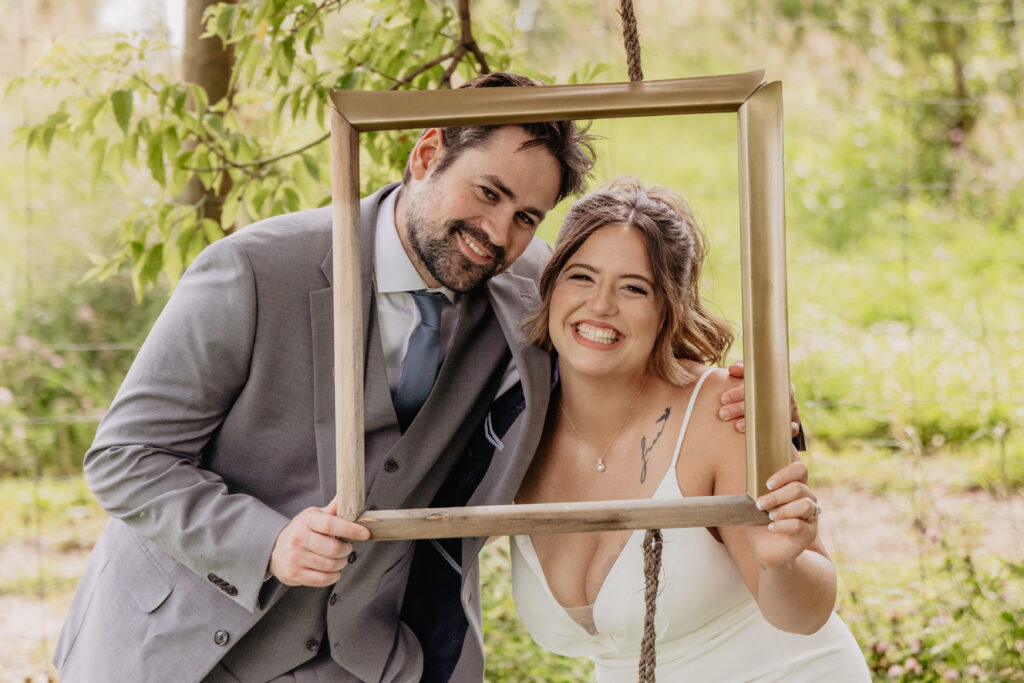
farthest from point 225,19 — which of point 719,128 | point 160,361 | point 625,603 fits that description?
point 625,603

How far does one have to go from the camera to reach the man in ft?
5.10

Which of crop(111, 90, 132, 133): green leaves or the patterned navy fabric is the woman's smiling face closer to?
the patterned navy fabric

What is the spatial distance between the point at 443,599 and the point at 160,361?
0.71 metres

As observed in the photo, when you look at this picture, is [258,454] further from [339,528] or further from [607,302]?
[607,302]

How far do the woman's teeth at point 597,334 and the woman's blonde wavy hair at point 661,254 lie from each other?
82 millimetres

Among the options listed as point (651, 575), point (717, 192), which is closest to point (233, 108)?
point (717, 192)

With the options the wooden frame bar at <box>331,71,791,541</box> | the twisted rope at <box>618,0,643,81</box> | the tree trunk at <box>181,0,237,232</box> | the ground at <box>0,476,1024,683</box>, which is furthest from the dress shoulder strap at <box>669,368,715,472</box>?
the ground at <box>0,476,1024,683</box>

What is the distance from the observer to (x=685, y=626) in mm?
1915

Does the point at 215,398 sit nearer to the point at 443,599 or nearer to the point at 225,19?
the point at 443,599

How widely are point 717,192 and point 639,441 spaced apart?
1.45 feet

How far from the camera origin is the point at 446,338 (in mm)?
1677

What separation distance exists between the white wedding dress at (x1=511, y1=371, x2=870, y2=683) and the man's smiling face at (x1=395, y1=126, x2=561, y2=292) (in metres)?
0.58

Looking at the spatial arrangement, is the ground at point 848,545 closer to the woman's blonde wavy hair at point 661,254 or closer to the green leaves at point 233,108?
the green leaves at point 233,108

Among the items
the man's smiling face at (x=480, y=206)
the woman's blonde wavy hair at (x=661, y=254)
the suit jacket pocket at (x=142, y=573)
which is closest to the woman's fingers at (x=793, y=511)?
the woman's blonde wavy hair at (x=661, y=254)
